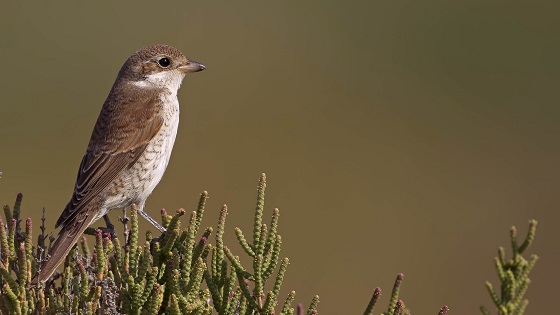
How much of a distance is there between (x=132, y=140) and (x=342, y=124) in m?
9.65

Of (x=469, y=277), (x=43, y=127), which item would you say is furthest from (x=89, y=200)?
(x=43, y=127)

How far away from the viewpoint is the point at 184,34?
58.2ft

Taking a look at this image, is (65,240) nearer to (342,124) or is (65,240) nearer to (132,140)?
(132,140)

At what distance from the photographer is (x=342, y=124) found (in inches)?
582

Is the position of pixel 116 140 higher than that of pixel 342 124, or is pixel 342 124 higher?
pixel 342 124

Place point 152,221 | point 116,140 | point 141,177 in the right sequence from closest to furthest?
point 152,221 < point 141,177 < point 116,140

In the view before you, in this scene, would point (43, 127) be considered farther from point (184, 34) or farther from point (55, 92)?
point (184, 34)

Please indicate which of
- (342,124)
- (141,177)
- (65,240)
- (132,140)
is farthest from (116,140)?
(342,124)

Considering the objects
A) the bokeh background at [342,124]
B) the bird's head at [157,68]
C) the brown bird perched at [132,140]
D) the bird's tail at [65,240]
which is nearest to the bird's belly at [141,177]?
the brown bird perched at [132,140]

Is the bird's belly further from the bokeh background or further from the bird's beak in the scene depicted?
the bokeh background

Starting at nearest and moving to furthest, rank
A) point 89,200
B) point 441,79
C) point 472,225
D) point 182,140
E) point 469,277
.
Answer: point 89,200 < point 469,277 < point 472,225 < point 182,140 < point 441,79

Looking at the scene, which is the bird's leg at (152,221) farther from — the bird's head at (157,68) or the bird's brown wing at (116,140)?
the bird's head at (157,68)

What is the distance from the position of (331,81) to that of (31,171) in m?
5.20

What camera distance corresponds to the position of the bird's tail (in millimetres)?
3844
